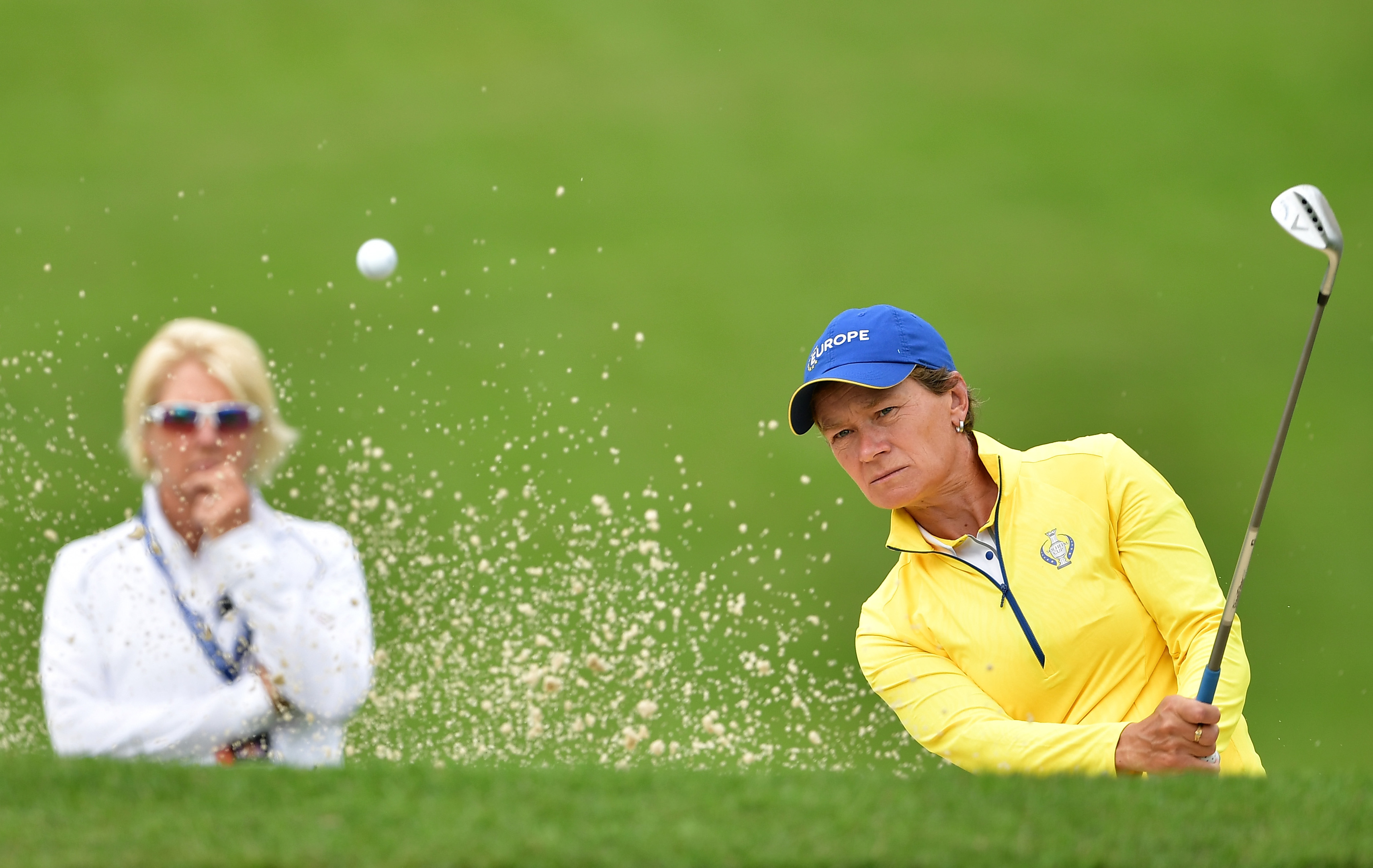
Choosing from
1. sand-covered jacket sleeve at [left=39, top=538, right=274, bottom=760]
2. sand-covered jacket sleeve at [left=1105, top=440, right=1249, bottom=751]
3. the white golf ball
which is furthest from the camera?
the white golf ball

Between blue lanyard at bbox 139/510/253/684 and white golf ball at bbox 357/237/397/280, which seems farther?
white golf ball at bbox 357/237/397/280

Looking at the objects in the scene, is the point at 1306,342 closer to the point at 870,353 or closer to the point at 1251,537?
the point at 1251,537

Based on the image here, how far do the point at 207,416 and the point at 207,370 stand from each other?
0.09m

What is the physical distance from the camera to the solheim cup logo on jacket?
5.64 feet

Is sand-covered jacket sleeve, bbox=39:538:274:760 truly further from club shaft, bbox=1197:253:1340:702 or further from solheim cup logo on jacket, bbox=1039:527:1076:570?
club shaft, bbox=1197:253:1340:702

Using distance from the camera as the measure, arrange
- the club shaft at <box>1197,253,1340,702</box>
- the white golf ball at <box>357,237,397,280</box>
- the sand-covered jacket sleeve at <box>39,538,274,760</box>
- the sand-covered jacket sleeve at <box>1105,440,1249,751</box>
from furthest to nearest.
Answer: the white golf ball at <box>357,237,397,280</box>, the sand-covered jacket sleeve at <box>39,538,274,760</box>, the sand-covered jacket sleeve at <box>1105,440,1249,751</box>, the club shaft at <box>1197,253,1340,702</box>

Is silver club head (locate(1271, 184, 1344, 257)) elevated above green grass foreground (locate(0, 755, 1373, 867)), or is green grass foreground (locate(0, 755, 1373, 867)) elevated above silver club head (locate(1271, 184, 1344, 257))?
silver club head (locate(1271, 184, 1344, 257))

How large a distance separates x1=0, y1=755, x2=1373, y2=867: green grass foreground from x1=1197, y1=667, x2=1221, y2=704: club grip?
0.95ft

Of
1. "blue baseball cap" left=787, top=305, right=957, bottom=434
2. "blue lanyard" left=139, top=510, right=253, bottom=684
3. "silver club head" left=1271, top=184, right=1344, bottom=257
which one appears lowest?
"blue lanyard" left=139, top=510, right=253, bottom=684

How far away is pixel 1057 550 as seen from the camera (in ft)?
5.67

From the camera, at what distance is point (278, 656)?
2055mm

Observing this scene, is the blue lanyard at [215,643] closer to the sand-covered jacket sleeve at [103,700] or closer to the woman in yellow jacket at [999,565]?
the sand-covered jacket sleeve at [103,700]

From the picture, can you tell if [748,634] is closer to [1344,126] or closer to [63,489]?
[63,489]

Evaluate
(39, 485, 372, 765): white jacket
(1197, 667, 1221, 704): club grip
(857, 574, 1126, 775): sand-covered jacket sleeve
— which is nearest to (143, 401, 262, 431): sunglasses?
(39, 485, 372, 765): white jacket
